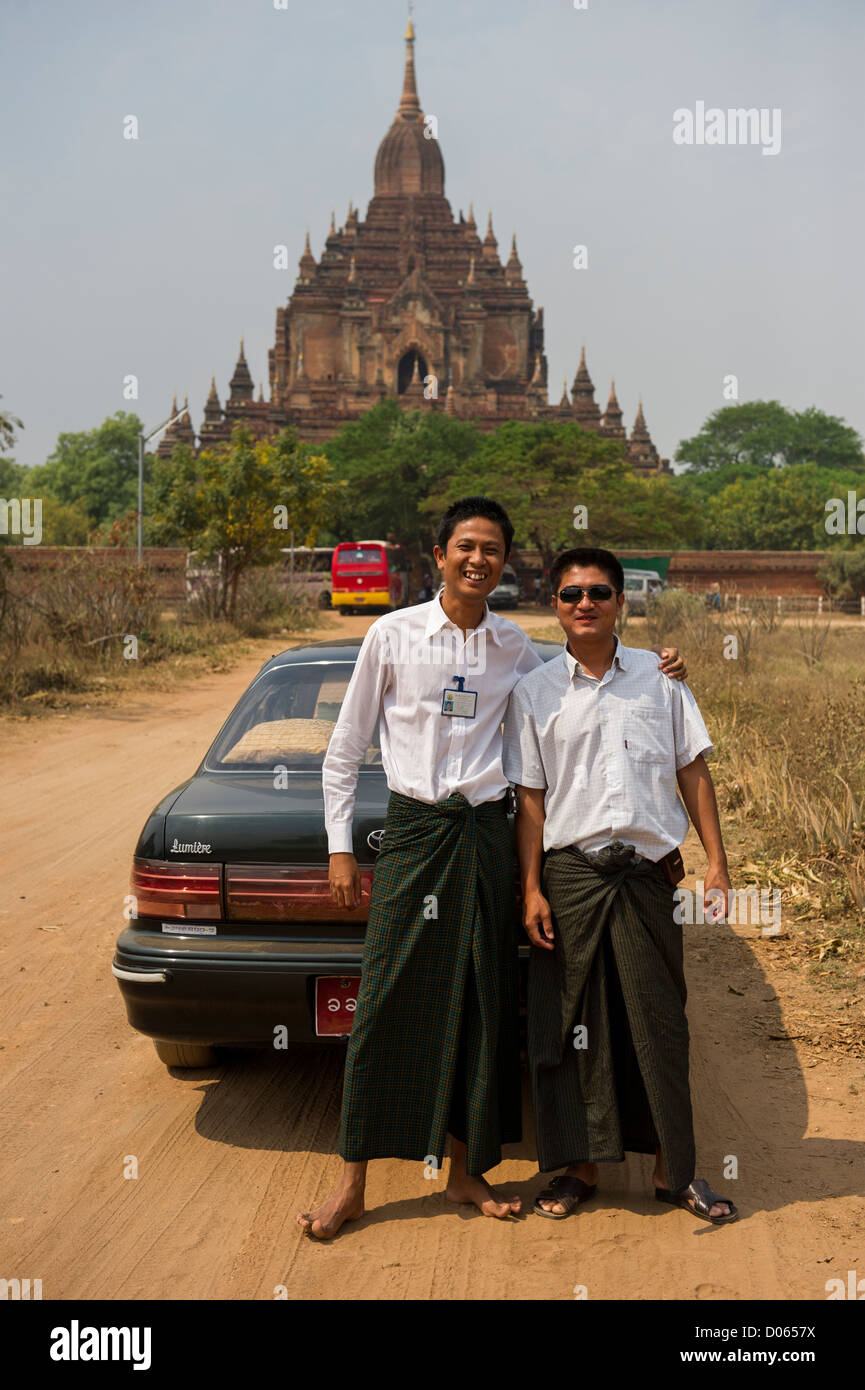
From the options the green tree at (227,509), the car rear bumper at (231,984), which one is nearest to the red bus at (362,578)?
the green tree at (227,509)

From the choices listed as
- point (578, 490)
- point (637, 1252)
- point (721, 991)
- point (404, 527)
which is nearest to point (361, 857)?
point (637, 1252)

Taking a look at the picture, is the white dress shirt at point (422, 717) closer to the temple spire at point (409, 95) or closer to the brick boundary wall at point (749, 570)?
the brick boundary wall at point (749, 570)

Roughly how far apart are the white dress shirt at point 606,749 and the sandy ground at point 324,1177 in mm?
951

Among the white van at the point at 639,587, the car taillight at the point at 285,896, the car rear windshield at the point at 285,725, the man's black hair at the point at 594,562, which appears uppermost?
the white van at the point at 639,587

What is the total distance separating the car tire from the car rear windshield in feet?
2.93

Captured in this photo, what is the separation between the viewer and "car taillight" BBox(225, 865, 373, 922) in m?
3.51

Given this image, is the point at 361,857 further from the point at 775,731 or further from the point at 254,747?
the point at 775,731

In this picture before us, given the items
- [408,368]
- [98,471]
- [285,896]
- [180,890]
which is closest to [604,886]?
[285,896]

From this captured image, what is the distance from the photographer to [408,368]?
58.5m

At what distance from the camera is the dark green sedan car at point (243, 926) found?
11.3 feet

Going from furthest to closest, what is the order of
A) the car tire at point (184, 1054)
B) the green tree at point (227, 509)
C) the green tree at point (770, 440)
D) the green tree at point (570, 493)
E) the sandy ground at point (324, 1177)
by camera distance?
1. the green tree at point (770, 440)
2. the green tree at point (570, 493)
3. the green tree at point (227, 509)
4. the car tire at point (184, 1054)
5. the sandy ground at point (324, 1177)

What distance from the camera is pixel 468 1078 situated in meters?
3.13

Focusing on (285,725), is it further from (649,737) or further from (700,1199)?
(700,1199)

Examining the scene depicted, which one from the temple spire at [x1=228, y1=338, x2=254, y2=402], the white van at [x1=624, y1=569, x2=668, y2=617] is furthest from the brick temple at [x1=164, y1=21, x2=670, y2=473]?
the white van at [x1=624, y1=569, x2=668, y2=617]
